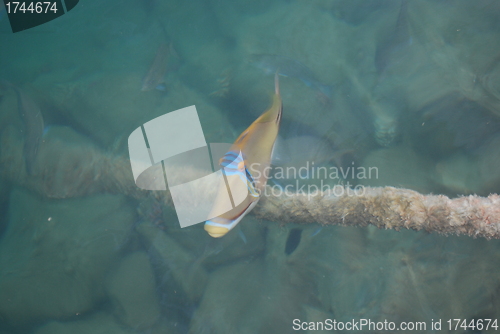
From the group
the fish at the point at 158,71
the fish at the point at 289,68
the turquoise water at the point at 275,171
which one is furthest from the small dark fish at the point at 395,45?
the fish at the point at 158,71

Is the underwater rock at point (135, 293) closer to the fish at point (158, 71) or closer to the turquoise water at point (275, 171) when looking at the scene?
the turquoise water at point (275, 171)

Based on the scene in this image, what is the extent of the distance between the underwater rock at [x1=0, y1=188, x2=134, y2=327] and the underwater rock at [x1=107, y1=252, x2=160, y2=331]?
156mm

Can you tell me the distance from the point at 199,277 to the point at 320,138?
1938 millimetres

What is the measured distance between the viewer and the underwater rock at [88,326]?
2602 millimetres

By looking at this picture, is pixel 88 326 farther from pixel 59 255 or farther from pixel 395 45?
pixel 395 45

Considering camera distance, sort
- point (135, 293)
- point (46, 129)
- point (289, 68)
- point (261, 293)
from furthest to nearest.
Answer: point (46, 129), point (289, 68), point (135, 293), point (261, 293)

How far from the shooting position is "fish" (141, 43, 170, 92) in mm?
3510

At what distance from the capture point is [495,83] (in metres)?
2.68

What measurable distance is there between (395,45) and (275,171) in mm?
2088

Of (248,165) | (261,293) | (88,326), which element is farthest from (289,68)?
(88,326)

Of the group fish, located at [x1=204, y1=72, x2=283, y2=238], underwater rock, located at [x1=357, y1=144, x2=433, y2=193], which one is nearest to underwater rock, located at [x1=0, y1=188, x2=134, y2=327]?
fish, located at [x1=204, y1=72, x2=283, y2=238]

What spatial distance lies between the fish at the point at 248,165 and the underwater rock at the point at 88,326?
5.67 feet

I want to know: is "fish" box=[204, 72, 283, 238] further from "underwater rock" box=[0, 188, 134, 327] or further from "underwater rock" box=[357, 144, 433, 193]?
"underwater rock" box=[0, 188, 134, 327]

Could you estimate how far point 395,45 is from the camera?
3094mm
